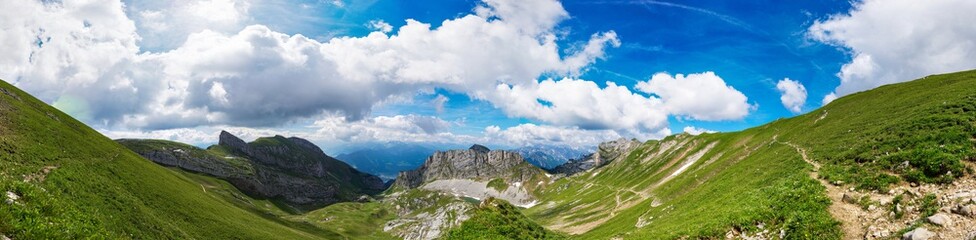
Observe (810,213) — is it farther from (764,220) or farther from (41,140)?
(41,140)

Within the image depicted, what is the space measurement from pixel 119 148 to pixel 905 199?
14916cm

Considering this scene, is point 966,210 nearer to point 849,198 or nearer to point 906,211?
point 906,211

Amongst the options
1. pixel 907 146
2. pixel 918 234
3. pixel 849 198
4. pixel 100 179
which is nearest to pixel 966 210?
pixel 918 234

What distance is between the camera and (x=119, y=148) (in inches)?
4316

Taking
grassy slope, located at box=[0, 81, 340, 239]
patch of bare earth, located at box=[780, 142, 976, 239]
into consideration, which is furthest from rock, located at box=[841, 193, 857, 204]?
grassy slope, located at box=[0, 81, 340, 239]

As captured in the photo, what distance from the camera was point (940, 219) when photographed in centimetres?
2067

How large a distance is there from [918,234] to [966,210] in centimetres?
288

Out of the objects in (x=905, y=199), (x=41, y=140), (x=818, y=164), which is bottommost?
(x=905, y=199)

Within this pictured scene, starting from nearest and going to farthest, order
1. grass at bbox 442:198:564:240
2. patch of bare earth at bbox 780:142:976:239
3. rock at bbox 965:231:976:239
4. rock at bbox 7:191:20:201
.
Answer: rock at bbox 7:191:20:201
rock at bbox 965:231:976:239
patch of bare earth at bbox 780:142:976:239
grass at bbox 442:198:564:240

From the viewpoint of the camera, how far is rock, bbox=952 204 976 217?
20372 mm

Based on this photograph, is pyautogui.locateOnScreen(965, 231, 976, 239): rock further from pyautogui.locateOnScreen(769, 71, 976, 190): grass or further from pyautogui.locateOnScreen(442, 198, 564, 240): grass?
pyautogui.locateOnScreen(442, 198, 564, 240): grass

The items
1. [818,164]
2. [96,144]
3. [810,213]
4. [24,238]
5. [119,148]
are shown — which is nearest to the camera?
[24,238]

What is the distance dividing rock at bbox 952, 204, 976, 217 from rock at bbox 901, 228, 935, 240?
7.41ft

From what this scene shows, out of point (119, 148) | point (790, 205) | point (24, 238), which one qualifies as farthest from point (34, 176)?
point (790, 205)
